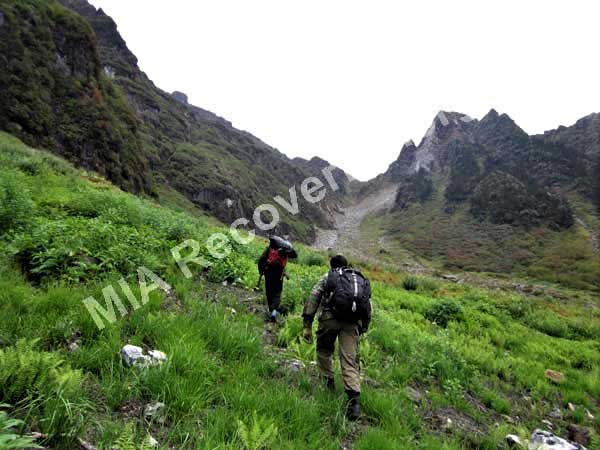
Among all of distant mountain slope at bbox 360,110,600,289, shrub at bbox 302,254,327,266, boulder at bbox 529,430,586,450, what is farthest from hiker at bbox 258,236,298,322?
distant mountain slope at bbox 360,110,600,289

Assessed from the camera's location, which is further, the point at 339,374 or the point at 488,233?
the point at 488,233

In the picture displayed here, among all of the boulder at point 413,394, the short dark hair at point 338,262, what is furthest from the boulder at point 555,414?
the short dark hair at point 338,262

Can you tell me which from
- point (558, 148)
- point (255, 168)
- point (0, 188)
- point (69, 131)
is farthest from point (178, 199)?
point (558, 148)

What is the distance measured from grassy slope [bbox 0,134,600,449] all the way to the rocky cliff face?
4510 inches

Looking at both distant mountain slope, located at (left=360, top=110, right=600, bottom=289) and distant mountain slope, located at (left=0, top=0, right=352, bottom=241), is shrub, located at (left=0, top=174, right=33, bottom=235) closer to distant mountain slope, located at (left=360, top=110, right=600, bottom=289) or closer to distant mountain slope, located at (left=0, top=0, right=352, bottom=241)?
distant mountain slope, located at (left=0, top=0, right=352, bottom=241)

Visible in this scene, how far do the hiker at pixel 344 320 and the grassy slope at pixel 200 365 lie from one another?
307mm

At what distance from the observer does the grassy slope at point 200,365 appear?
3.36 meters

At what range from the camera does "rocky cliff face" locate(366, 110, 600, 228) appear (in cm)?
10988

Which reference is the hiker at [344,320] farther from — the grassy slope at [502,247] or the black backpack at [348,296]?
the grassy slope at [502,247]

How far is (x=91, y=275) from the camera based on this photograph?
6.52m

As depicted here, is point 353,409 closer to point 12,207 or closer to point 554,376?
point 554,376

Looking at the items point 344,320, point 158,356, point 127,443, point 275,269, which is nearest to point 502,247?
point 275,269

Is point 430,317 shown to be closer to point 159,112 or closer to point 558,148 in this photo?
point 159,112

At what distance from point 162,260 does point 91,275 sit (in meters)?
2.54
